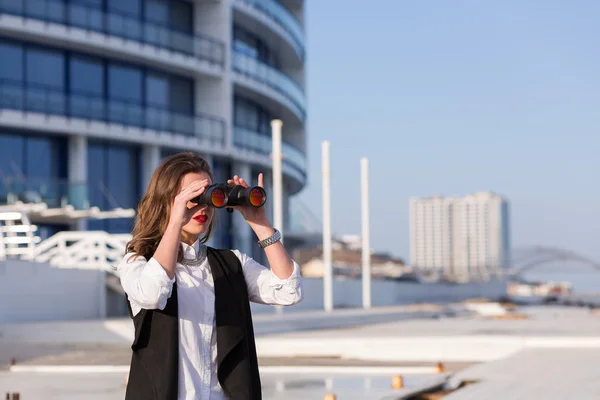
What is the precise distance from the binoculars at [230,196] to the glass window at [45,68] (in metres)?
31.8

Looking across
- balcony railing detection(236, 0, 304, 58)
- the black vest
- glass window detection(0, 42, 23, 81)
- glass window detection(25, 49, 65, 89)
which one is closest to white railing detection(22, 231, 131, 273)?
glass window detection(0, 42, 23, 81)

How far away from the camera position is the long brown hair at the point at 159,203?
11.5 ft

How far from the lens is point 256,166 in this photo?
43562mm

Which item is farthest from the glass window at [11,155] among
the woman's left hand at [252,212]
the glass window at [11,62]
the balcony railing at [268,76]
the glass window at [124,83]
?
the woman's left hand at [252,212]

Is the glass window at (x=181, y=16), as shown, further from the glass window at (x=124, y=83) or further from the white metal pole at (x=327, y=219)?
the white metal pole at (x=327, y=219)

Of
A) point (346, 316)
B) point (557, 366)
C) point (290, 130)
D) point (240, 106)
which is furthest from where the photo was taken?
point (290, 130)

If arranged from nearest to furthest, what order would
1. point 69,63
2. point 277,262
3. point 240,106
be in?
point 277,262 → point 69,63 → point 240,106

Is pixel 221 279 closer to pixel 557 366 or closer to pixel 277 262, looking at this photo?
pixel 277 262

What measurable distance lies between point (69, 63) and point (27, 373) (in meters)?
23.3

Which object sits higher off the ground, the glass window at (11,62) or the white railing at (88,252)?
the glass window at (11,62)

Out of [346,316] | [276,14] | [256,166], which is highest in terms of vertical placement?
[276,14]

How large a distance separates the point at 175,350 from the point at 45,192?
29.1m

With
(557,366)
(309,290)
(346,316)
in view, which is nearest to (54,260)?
(346,316)

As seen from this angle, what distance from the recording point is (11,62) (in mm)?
33312
